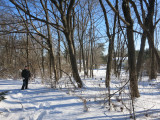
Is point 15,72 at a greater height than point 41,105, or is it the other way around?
point 15,72

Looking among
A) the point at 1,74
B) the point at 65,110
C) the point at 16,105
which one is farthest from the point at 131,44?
the point at 1,74

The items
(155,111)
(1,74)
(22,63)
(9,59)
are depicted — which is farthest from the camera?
(9,59)

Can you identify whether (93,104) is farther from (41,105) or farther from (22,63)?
(22,63)

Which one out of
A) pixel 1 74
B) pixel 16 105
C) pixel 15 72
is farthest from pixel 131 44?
pixel 1 74

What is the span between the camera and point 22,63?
1340 cm

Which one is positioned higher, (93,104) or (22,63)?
(22,63)

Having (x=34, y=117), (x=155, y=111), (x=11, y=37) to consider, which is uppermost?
(x=11, y=37)

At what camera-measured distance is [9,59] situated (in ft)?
48.6

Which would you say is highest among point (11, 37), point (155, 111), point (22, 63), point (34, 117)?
point (11, 37)

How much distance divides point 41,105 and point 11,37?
16.2 m

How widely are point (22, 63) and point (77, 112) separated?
13593 mm

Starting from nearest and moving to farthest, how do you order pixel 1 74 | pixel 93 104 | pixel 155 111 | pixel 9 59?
pixel 155 111, pixel 93 104, pixel 1 74, pixel 9 59

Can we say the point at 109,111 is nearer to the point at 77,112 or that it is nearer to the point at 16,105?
the point at 77,112

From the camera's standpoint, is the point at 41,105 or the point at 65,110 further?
the point at 41,105
